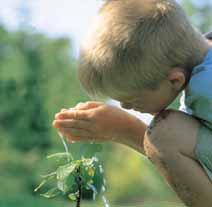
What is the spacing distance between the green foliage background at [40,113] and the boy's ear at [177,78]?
494 inches

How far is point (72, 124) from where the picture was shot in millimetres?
2178

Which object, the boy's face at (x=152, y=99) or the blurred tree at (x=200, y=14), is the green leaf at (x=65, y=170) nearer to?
the boy's face at (x=152, y=99)

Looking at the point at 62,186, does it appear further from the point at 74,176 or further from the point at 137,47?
the point at 137,47

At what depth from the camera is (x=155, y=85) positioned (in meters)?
1.90

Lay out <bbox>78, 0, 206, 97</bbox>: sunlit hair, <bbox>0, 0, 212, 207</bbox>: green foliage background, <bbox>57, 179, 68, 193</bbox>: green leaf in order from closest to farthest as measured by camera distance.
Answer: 1. <bbox>78, 0, 206, 97</bbox>: sunlit hair
2. <bbox>57, 179, 68, 193</bbox>: green leaf
3. <bbox>0, 0, 212, 207</bbox>: green foliage background

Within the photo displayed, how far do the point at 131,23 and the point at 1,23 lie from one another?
55.3 ft

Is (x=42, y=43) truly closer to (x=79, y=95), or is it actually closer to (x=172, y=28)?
(x=79, y=95)

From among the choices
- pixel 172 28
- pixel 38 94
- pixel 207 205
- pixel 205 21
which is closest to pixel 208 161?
pixel 207 205

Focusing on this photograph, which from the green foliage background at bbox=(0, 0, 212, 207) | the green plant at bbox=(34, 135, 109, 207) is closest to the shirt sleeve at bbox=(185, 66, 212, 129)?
the green plant at bbox=(34, 135, 109, 207)

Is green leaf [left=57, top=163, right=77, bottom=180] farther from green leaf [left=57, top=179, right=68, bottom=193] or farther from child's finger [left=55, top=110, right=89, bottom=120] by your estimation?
child's finger [left=55, top=110, right=89, bottom=120]

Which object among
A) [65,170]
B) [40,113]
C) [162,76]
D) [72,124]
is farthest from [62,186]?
[40,113]

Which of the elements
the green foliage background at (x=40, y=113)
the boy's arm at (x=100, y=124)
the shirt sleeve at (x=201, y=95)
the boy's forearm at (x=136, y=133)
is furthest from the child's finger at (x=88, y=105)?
the green foliage background at (x=40, y=113)

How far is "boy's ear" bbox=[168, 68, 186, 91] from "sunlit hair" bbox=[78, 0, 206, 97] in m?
0.01

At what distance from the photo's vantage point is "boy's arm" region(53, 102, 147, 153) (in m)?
2.18
